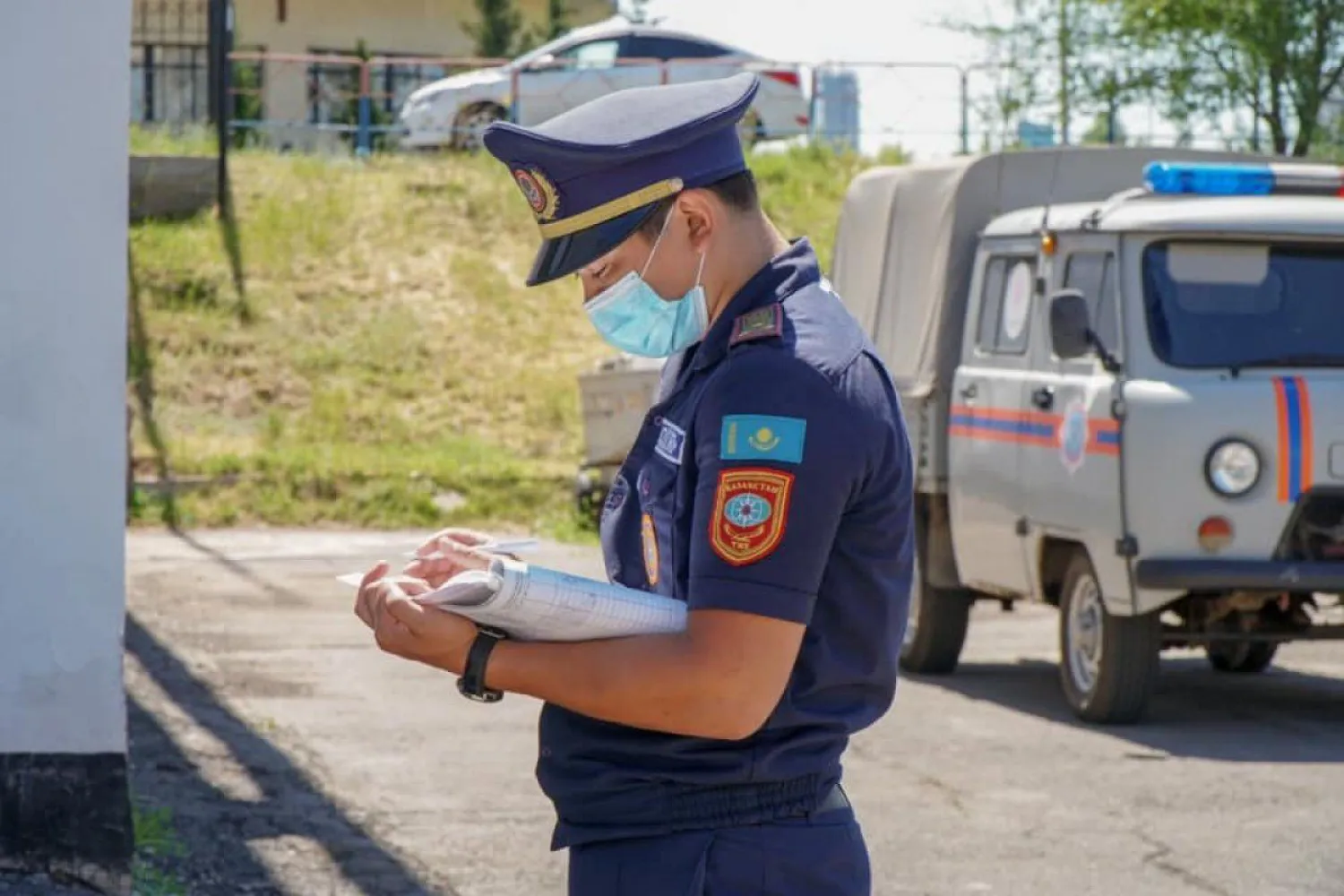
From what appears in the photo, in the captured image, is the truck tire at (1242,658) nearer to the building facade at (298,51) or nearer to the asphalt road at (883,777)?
the asphalt road at (883,777)

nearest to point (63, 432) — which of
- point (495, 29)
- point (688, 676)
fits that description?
point (688, 676)

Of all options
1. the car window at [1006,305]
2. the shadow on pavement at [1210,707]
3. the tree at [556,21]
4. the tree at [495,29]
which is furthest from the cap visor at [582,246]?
the tree at [556,21]

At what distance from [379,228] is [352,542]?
802cm

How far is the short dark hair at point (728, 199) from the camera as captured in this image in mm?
2756

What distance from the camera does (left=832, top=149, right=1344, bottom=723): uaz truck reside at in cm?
939

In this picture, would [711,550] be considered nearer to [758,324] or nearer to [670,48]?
[758,324]

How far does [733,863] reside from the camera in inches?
109

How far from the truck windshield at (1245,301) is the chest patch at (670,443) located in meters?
7.14

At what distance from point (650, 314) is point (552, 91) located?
2640cm

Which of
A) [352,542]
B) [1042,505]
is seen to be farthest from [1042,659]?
[352,542]

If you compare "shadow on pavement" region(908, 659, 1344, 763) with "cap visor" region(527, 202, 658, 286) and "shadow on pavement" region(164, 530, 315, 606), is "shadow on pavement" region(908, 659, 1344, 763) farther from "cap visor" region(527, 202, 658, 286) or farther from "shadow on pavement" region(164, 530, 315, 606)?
"cap visor" region(527, 202, 658, 286)

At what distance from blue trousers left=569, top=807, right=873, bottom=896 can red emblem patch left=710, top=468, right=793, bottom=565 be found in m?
0.37

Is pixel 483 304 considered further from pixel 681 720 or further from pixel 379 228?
pixel 681 720

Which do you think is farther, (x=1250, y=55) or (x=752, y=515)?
(x=1250, y=55)
